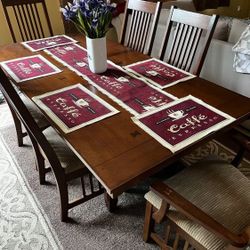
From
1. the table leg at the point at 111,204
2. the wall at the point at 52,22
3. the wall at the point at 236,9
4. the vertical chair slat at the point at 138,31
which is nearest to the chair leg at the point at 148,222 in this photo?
Answer: the table leg at the point at 111,204

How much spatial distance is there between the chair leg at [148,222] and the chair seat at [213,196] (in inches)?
4.0

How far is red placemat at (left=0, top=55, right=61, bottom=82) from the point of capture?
1524 mm

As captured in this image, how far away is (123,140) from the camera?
3.35 feet

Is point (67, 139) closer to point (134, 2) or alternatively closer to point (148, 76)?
→ point (148, 76)

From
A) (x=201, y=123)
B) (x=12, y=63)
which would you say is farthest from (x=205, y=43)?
(x=12, y=63)

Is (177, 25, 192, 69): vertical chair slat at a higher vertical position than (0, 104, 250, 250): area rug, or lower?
higher

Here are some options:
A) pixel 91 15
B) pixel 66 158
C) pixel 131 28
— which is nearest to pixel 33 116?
pixel 66 158

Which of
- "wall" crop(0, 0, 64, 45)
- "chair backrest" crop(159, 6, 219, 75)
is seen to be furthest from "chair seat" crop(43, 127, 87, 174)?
"wall" crop(0, 0, 64, 45)

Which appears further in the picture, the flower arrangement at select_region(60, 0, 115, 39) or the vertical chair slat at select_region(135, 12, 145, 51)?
the vertical chair slat at select_region(135, 12, 145, 51)

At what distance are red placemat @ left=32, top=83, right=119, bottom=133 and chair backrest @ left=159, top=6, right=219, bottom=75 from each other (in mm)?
747

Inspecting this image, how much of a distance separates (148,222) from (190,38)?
1172 millimetres

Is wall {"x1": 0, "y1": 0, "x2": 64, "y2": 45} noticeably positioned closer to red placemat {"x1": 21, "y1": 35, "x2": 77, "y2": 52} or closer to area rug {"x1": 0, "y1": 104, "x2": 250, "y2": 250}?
red placemat {"x1": 21, "y1": 35, "x2": 77, "y2": 52}

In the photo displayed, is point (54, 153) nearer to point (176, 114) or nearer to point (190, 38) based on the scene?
point (176, 114)

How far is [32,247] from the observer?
4.60 ft
